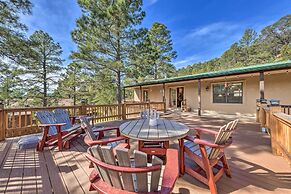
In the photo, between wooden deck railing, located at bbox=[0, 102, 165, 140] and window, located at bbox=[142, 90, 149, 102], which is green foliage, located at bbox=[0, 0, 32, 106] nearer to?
wooden deck railing, located at bbox=[0, 102, 165, 140]

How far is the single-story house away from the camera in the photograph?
6.41m

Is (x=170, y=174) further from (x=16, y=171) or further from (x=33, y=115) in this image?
(x=33, y=115)

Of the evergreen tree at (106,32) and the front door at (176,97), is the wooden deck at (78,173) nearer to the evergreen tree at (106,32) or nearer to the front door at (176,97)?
the evergreen tree at (106,32)

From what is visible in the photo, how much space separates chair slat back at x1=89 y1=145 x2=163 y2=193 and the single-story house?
688cm

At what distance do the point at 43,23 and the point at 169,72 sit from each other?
1483 centimetres

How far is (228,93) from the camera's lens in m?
9.10

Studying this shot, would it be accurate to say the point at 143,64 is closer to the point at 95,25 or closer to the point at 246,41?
the point at 95,25

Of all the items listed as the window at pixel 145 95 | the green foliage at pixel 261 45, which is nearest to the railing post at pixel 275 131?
the window at pixel 145 95

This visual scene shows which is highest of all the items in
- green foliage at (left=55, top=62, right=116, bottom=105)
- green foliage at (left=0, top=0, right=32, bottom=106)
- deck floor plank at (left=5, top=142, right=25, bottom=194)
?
green foliage at (left=0, top=0, right=32, bottom=106)

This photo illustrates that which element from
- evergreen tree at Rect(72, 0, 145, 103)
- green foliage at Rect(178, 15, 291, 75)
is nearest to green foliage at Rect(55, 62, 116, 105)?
evergreen tree at Rect(72, 0, 145, 103)

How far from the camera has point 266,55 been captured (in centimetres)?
2053

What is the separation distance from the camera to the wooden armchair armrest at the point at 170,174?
40.1 inches

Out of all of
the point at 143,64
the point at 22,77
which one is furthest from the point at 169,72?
the point at 22,77

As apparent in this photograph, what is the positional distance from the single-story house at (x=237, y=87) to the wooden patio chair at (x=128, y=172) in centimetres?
685
